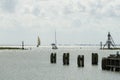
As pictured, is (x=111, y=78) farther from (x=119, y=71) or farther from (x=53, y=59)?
(x=53, y=59)

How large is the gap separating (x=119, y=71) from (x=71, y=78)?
1250 centimetres

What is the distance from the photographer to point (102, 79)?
71188mm

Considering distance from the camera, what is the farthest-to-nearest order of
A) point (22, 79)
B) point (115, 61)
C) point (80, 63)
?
point (80, 63) → point (115, 61) → point (22, 79)

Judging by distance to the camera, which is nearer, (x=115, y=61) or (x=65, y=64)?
(x=115, y=61)

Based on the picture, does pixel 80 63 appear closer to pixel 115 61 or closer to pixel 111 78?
pixel 115 61

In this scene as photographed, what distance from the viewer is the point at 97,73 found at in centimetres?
8206

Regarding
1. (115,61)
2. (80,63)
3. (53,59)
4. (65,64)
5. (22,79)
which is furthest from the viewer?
(53,59)

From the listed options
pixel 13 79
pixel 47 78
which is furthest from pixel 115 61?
pixel 13 79

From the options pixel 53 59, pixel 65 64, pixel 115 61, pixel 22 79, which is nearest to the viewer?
pixel 22 79

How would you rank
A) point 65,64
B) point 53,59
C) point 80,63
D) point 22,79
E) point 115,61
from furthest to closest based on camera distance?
point 53,59 → point 65,64 → point 80,63 → point 115,61 → point 22,79

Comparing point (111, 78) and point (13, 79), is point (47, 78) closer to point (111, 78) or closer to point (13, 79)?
point (13, 79)

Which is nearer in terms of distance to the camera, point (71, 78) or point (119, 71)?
point (71, 78)

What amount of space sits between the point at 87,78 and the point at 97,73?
1027 centimetres

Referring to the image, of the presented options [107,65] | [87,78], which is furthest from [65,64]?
[87,78]
